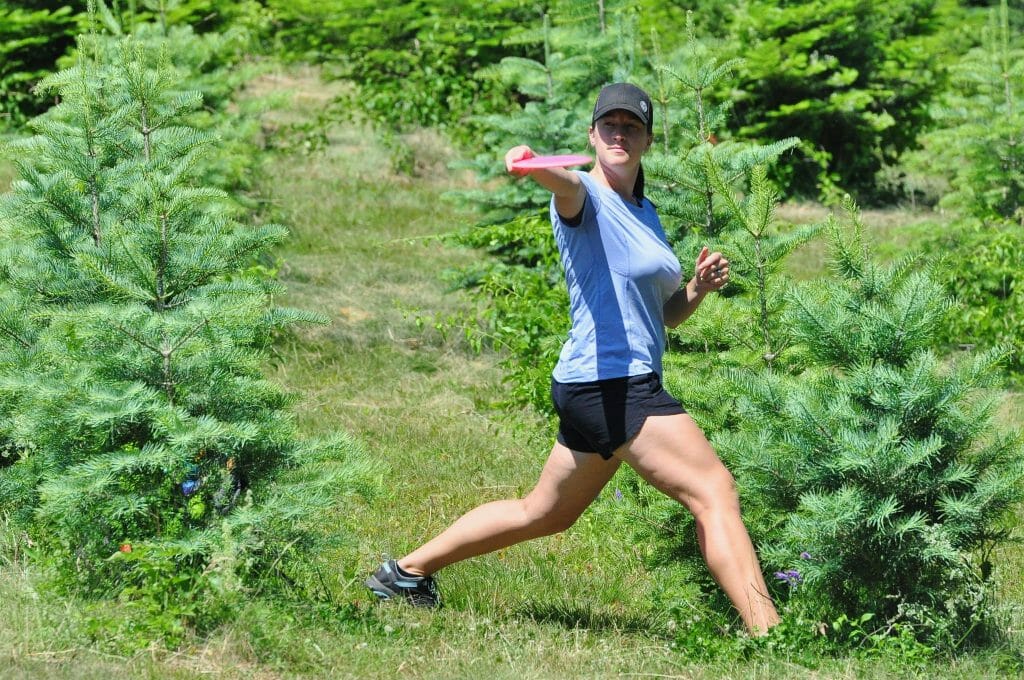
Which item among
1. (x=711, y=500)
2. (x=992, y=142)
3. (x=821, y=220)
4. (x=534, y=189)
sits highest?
(x=711, y=500)

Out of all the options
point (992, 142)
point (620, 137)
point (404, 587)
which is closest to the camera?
point (620, 137)

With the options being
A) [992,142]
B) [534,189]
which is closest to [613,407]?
[534,189]

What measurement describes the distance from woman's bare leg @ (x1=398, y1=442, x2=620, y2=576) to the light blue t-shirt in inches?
12.2

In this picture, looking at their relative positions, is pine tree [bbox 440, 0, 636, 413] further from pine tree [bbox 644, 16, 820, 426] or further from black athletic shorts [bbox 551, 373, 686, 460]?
black athletic shorts [bbox 551, 373, 686, 460]

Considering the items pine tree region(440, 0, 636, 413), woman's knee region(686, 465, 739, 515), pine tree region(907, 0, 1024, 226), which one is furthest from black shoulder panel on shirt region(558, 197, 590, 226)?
pine tree region(907, 0, 1024, 226)

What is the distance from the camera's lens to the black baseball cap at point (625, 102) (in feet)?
13.1

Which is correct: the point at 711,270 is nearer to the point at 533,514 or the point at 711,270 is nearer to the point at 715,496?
the point at 715,496

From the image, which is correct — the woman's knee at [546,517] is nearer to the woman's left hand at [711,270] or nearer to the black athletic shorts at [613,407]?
the black athletic shorts at [613,407]

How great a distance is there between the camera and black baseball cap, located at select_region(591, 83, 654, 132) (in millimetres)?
3984

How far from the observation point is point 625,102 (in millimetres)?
3988

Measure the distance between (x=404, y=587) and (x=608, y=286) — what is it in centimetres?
132

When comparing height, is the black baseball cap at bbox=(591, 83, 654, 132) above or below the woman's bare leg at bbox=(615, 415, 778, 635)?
above

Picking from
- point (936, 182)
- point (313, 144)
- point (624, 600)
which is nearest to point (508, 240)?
point (624, 600)

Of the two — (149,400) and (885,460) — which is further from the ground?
(149,400)
